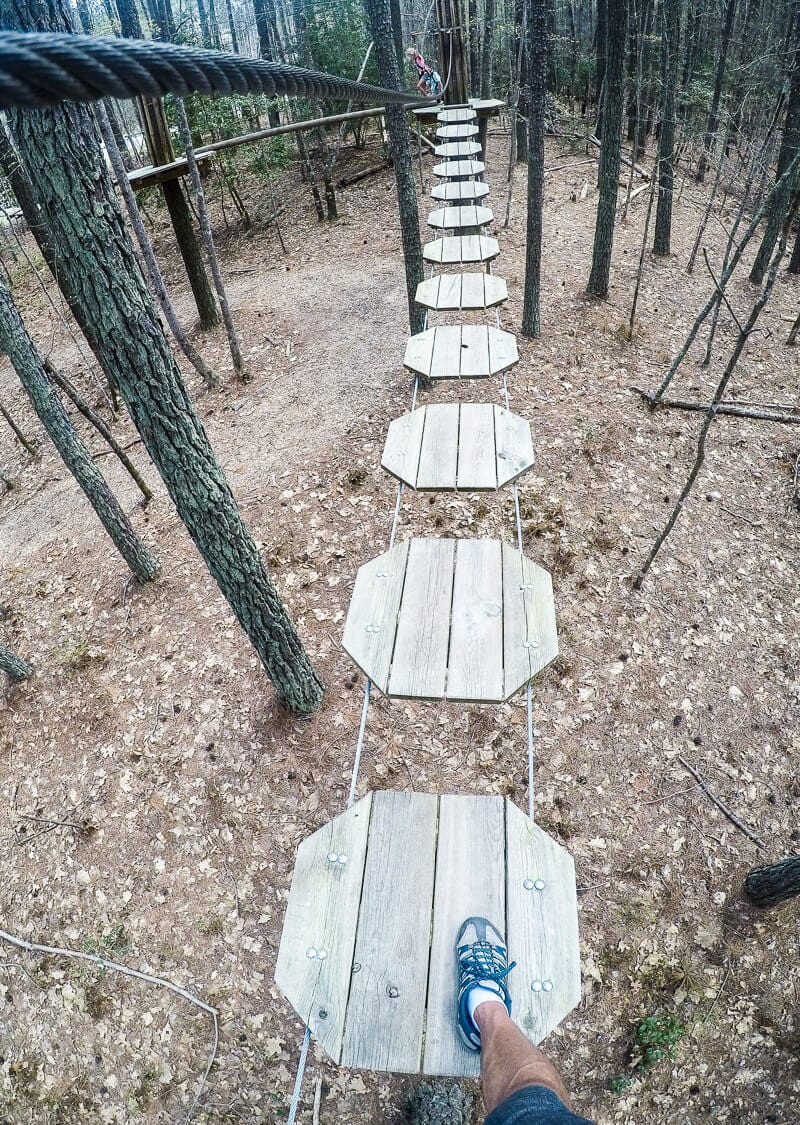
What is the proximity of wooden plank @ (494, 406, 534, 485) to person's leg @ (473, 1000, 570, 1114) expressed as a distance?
2.20 metres

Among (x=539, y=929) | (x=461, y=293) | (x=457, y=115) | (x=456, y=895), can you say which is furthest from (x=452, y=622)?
(x=457, y=115)

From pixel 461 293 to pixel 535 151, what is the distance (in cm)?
318

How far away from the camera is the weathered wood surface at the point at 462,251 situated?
15.5 feet

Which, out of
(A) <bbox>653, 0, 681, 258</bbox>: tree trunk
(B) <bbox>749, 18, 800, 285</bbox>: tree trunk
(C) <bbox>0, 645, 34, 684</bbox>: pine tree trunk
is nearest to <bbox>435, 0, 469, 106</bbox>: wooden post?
(A) <bbox>653, 0, 681, 258</bbox>: tree trunk

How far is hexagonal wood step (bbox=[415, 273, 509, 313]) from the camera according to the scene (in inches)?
164

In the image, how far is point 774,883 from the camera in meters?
3.12

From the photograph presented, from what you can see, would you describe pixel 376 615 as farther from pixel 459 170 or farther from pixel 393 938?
pixel 459 170

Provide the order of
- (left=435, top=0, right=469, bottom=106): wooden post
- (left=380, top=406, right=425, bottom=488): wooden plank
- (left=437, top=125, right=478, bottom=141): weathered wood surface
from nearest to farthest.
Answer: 1. (left=380, top=406, right=425, bottom=488): wooden plank
2. (left=437, top=125, right=478, bottom=141): weathered wood surface
3. (left=435, top=0, right=469, bottom=106): wooden post

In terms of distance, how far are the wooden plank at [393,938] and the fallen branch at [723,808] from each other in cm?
241

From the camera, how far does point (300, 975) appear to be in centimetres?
188

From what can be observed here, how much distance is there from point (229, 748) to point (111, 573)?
2.29 meters

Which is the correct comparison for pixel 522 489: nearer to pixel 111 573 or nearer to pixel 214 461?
pixel 214 461

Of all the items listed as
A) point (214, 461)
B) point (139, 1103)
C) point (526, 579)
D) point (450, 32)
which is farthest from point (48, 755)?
point (450, 32)

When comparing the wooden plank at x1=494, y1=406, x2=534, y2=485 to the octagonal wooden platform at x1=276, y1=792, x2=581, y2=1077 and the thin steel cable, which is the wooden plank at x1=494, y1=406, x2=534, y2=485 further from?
the thin steel cable
